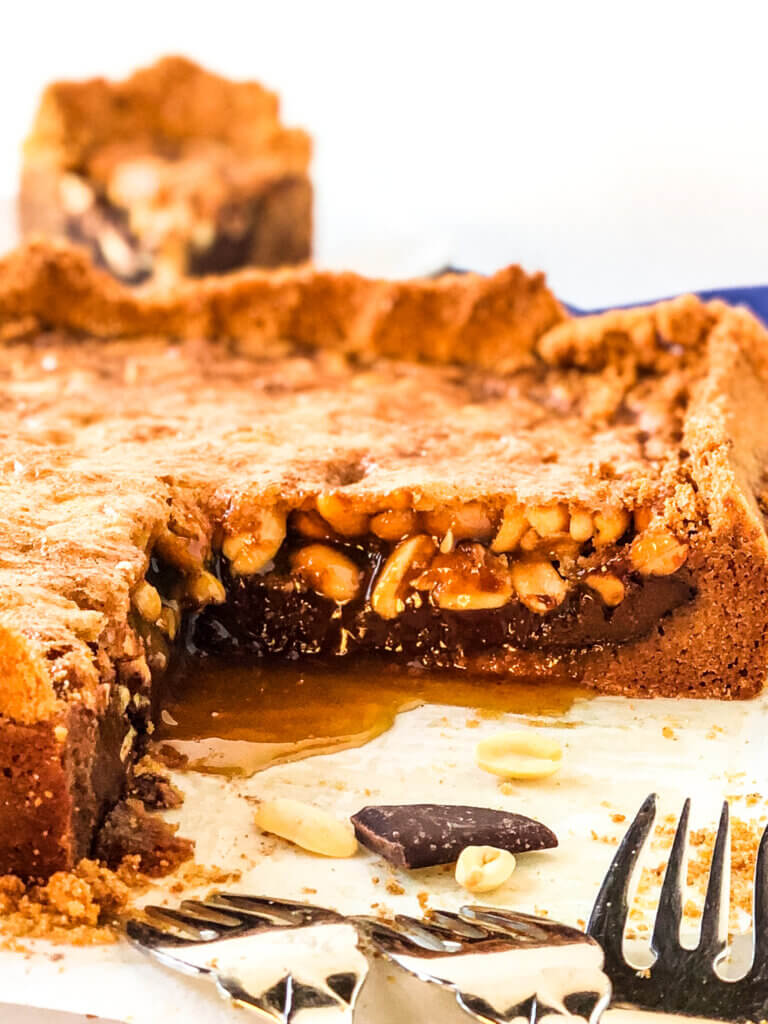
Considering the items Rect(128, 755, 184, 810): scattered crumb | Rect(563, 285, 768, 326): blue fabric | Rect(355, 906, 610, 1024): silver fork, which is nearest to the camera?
Rect(355, 906, 610, 1024): silver fork

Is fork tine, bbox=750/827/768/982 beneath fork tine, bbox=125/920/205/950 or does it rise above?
above

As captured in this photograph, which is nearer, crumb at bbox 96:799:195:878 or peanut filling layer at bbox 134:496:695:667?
crumb at bbox 96:799:195:878

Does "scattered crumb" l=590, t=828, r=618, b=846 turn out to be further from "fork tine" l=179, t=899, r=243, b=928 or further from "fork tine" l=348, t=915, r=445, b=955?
"fork tine" l=179, t=899, r=243, b=928

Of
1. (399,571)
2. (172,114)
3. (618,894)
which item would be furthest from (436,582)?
(172,114)

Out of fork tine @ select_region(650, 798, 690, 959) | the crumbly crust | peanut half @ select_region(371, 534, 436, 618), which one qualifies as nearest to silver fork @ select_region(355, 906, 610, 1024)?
fork tine @ select_region(650, 798, 690, 959)

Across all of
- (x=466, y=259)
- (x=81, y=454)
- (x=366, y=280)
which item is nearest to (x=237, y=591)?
(x=81, y=454)

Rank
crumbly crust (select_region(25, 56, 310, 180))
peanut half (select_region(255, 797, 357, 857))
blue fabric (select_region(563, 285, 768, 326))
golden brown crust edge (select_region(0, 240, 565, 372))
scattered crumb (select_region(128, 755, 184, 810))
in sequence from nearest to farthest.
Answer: peanut half (select_region(255, 797, 357, 857)) → scattered crumb (select_region(128, 755, 184, 810)) → golden brown crust edge (select_region(0, 240, 565, 372)) → blue fabric (select_region(563, 285, 768, 326)) → crumbly crust (select_region(25, 56, 310, 180))

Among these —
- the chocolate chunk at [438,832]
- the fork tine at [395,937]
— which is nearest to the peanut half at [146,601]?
the chocolate chunk at [438,832]

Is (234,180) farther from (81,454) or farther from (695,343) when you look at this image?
(81,454)
